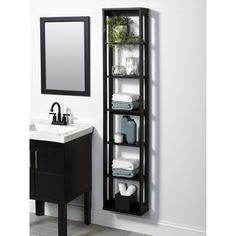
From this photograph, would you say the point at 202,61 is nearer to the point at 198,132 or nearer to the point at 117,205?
the point at 198,132

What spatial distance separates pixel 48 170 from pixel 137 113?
2.73 feet

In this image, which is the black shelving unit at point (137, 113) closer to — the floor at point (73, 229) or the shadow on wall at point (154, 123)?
the shadow on wall at point (154, 123)

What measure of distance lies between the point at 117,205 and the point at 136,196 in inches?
7.5

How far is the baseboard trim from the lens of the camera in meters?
3.32

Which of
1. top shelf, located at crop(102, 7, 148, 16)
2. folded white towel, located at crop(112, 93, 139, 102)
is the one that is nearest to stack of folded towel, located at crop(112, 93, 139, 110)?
folded white towel, located at crop(112, 93, 139, 102)

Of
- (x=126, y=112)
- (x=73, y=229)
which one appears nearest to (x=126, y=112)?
(x=126, y=112)

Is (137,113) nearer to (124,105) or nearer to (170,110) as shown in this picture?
(124,105)

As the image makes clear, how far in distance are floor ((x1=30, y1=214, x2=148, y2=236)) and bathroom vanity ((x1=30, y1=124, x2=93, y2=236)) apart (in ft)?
0.83

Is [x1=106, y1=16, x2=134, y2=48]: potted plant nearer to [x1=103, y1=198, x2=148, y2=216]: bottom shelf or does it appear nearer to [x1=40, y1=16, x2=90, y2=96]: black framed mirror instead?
[x1=40, y1=16, x2=90, y2=96]: black framed mirror

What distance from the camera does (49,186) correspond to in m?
3.21

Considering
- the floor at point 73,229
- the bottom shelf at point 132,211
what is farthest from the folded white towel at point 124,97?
the floor at point 73,229

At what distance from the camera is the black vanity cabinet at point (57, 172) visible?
3.15m
